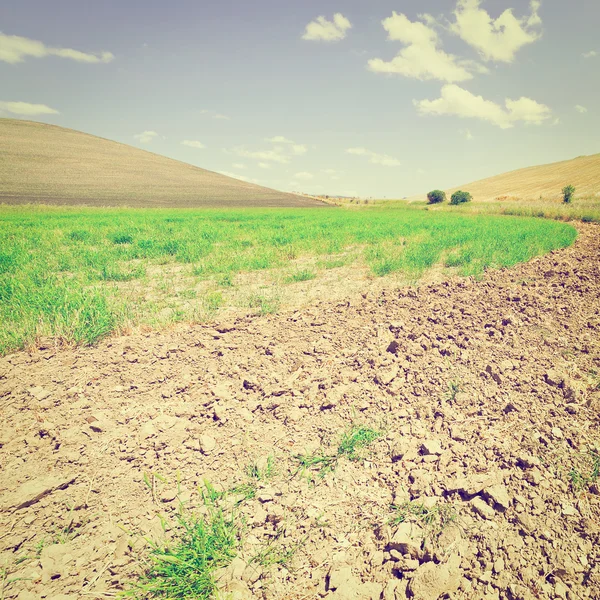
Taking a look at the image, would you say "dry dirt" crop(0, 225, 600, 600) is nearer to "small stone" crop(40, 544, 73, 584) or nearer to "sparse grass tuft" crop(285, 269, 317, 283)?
"small stone" crop(40, 544, 73, 584)

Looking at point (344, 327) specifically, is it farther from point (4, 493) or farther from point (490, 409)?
point (4, 493)

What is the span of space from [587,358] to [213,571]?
12.8ft

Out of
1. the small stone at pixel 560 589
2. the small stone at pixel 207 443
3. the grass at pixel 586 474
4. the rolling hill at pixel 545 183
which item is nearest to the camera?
the small stone at pixel 560 589

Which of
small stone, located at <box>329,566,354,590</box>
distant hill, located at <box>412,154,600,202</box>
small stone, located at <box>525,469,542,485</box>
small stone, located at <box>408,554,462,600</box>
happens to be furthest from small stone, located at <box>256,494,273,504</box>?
distant hill, located at <box>412,154,600,202</box>

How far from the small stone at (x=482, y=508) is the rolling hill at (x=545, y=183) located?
4861cm

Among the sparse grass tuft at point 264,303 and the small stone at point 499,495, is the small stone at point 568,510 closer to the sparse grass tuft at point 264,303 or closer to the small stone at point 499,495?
the small stone at point 499,495

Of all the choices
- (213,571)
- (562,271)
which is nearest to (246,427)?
(213,571)

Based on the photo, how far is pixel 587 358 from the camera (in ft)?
10.9

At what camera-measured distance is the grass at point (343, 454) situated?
2.35 m

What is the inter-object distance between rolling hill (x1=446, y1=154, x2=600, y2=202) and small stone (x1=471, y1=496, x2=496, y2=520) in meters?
48.6

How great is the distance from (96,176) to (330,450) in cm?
5315

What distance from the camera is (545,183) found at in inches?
1848

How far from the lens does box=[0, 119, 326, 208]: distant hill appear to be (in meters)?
34.5

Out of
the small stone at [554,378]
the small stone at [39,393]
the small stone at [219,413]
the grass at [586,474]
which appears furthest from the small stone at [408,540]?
the small stone at [39,393]
